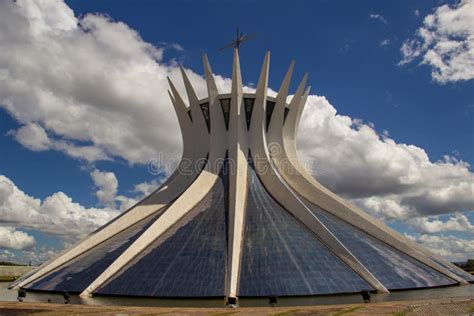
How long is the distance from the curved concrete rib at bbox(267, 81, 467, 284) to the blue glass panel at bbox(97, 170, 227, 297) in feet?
26.4

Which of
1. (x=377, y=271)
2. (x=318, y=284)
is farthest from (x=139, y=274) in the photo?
(x=377, y=271)

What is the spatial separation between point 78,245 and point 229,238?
11.5m

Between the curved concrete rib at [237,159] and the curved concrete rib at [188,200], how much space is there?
1288 mm

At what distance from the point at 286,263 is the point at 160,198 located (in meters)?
14.8

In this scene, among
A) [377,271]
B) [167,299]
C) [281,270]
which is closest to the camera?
[167,299]

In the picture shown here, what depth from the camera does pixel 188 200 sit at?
29.1 meters

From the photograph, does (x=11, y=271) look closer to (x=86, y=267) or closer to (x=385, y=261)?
(x=86, y=267)

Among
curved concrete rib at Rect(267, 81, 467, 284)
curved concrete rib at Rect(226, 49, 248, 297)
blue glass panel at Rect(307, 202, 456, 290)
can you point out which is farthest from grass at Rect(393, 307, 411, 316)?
curved concrete rib at Rect(267, 81, 467, 284)

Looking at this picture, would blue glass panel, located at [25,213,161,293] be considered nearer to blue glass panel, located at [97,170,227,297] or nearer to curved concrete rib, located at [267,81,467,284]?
blue glass panel, located at [97,170,227,297]

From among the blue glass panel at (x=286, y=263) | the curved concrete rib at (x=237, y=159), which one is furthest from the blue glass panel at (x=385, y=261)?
the curved concrete rib at (x=237, y=159)

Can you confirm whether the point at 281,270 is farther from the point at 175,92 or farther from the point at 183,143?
the point at 175,92

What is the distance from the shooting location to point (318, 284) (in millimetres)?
20016

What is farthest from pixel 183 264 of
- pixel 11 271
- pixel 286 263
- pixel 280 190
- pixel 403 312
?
pixel 11 271

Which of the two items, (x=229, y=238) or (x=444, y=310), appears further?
(x=229, y=238)
